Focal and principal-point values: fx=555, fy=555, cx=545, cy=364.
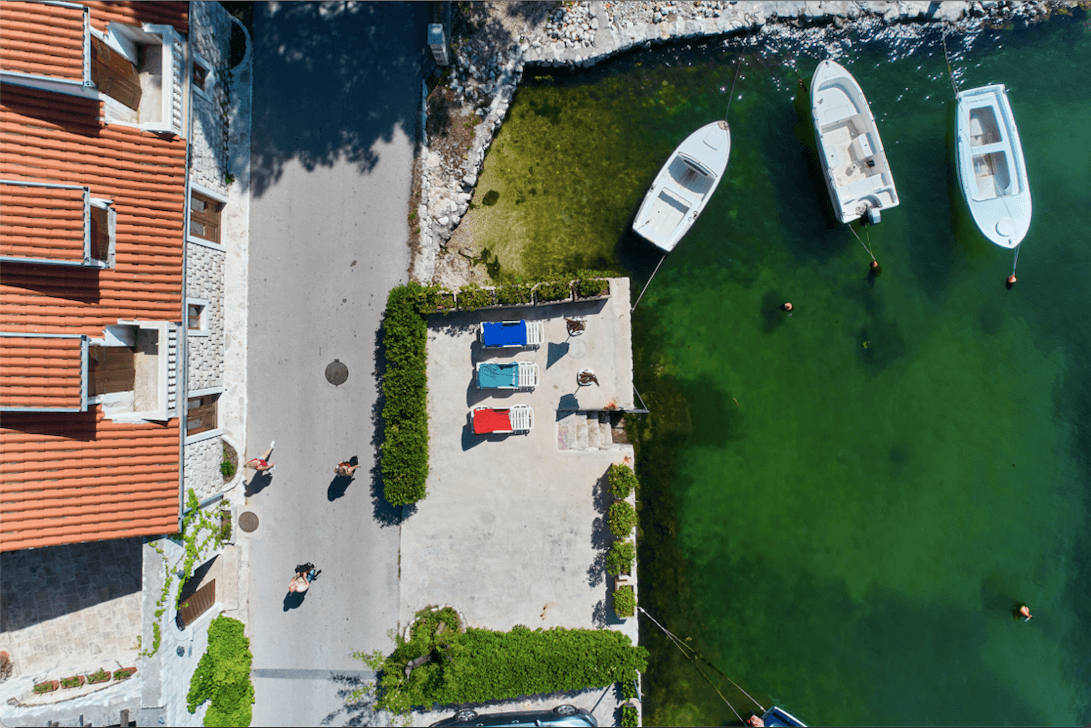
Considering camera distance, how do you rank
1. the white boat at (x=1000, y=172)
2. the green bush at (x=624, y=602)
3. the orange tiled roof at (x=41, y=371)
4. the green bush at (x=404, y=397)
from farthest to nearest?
the white boat at (x=1000, y=172) → the green bush at (x=624, y=602) → the green bush at (x=404, y=397) → the orange tiled roof at (x=41, y=371)

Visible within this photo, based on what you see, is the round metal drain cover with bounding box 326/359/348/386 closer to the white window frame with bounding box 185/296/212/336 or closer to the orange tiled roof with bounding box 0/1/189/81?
the white window frame with bounding box 185/296/212/336

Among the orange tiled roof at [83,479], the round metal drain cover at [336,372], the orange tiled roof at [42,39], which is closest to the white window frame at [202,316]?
the orange tiled roof at [83,479]

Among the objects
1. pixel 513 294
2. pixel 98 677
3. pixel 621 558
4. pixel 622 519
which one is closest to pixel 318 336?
pixel 513 294

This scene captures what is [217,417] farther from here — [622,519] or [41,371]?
[622,519]

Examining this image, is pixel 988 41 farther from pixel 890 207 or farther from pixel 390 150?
pixel 390 150

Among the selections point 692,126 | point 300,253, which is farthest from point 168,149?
point 692,126

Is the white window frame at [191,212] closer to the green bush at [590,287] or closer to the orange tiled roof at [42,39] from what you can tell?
the orange tiled roof at [42,39]
